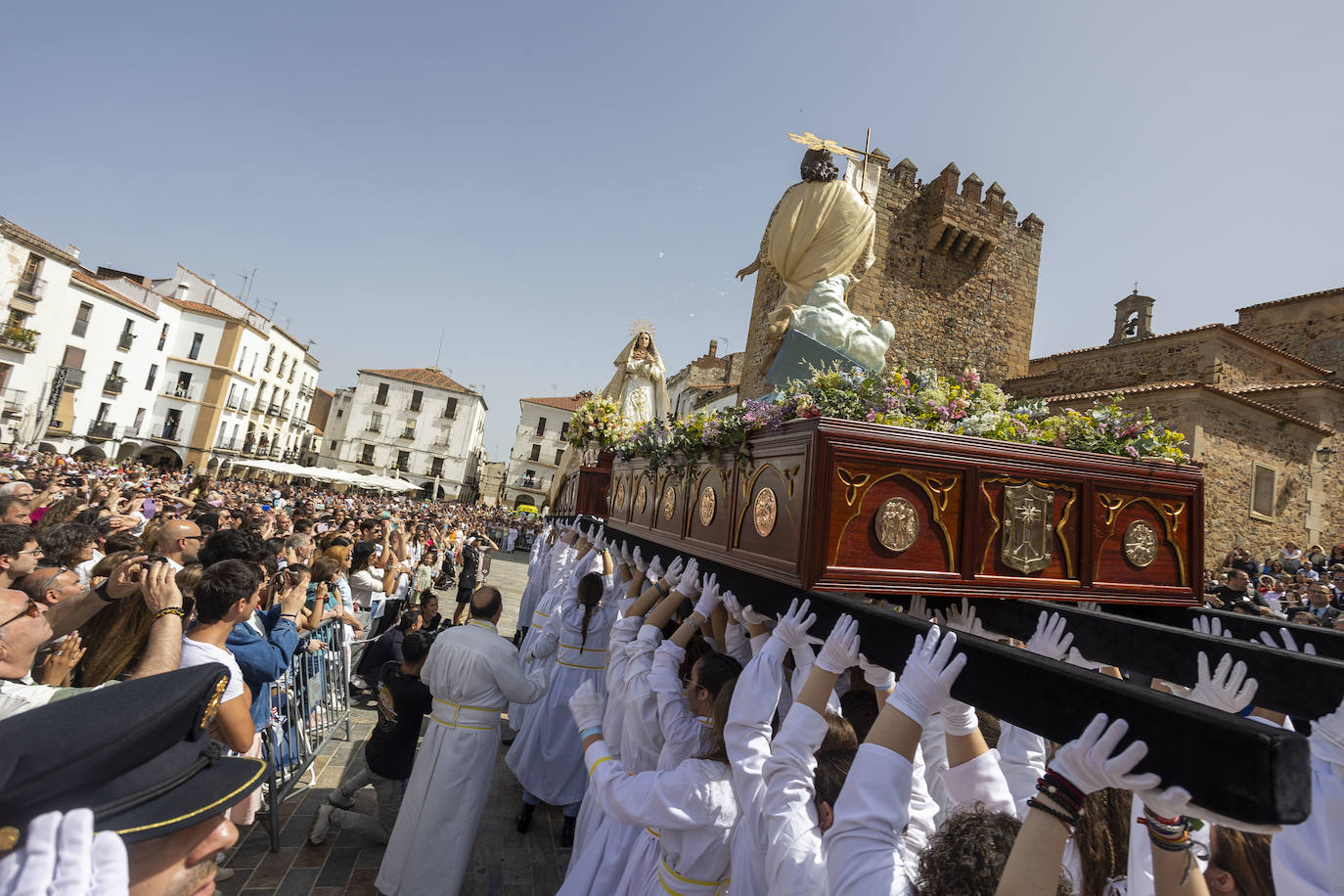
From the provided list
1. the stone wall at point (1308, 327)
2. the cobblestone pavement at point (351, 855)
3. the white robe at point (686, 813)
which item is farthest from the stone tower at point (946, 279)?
the white robe at point (686, 813)

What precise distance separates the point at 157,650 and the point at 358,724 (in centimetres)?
457

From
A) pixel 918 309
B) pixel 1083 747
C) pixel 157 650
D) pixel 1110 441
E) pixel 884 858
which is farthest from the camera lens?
pixel 918 309

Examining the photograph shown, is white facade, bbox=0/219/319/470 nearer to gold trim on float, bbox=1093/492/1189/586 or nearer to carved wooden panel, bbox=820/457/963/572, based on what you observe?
carved wooden panel, bbox=820/457/963/572

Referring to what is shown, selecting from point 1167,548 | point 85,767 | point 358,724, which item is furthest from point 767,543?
point 358,724

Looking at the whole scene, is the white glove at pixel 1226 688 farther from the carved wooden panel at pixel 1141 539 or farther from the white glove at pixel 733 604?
the white glove at pixel 733 604

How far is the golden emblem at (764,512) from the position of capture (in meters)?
3.03

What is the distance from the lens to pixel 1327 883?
5.36 feet

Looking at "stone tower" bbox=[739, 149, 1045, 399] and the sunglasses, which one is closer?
the sunglasses

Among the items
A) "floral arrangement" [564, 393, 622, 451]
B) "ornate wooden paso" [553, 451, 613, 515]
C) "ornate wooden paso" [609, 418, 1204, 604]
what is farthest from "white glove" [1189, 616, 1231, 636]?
"ornate wooden paso" [553, 451, 613, 515]

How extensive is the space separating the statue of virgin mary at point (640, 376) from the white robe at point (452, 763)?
5.36 meters

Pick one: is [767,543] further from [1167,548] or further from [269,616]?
[269,616]

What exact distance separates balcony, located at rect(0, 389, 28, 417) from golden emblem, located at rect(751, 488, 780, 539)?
127ft

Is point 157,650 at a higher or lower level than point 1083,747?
lower

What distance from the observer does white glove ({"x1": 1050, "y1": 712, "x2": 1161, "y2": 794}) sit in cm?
129
